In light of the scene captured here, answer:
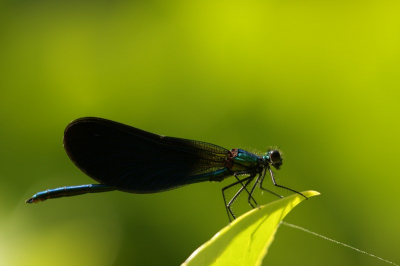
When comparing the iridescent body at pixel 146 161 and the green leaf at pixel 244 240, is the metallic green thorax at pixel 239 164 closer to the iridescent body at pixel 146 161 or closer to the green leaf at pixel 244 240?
the iridescent body at pixel 146 161

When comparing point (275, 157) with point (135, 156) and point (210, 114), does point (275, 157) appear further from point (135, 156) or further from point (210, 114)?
point (135, 156)

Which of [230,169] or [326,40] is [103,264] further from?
[326,40]

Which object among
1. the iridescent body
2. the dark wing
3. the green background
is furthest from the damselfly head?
the dark wing

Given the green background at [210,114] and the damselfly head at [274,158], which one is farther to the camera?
the green background at [210,114]

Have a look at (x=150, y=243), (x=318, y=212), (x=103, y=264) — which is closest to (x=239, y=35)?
(x=318, y=212)

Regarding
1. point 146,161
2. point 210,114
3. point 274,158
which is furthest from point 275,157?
point 146,161

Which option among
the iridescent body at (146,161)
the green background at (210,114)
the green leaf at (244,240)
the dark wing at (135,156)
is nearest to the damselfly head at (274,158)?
the iridescent body at (146,161)

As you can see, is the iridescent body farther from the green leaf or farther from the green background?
the green leaf
